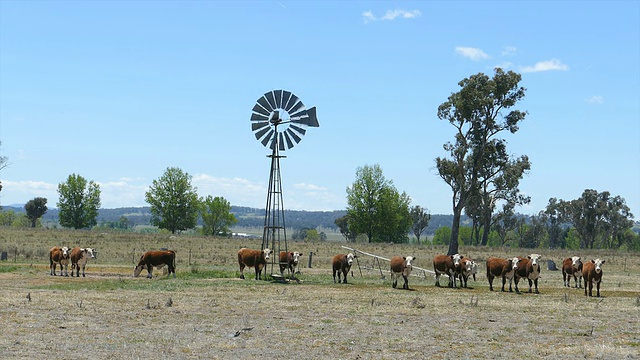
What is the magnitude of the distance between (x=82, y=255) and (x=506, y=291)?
21903 mm

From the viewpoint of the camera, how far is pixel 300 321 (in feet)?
63.9

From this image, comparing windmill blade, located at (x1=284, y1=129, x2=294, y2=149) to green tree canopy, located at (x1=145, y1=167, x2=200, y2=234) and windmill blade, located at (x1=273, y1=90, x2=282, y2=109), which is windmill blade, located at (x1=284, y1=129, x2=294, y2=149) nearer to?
windmill blade, located at (x1=273, y1=90, x2=282, y2=109)

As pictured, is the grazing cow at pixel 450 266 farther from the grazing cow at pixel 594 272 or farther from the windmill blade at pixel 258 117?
the windmill blade at pixel 258 117

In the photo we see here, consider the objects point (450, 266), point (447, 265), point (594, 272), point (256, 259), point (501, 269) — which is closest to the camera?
point (594, 272)

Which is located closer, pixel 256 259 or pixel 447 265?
pixel 447 265

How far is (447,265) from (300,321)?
15216 millimetres

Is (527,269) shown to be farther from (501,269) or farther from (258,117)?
(258,117)

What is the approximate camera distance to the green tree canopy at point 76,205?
12794cm

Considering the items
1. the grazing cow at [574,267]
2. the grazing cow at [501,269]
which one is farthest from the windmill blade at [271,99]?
the grazing cow at [574,267]

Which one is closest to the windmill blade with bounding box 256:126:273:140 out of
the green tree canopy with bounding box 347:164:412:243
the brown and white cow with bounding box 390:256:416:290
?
the brown and white cow with bounding box 390:256:416:290

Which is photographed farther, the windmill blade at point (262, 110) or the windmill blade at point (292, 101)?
the windmill blade at point (262, 110)

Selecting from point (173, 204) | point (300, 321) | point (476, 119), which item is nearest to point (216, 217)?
point (173, 204)

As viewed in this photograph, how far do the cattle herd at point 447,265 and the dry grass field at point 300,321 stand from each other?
125 centimetres

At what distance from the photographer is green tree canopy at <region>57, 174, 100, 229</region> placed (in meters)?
128
